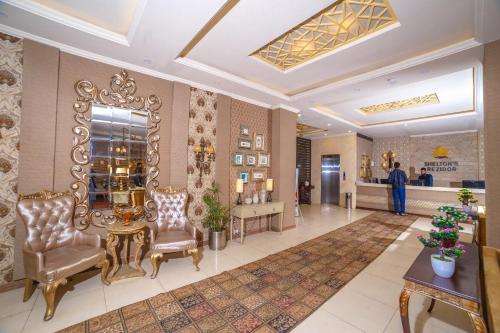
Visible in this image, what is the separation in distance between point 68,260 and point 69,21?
2.78 m

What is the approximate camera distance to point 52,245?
259cm

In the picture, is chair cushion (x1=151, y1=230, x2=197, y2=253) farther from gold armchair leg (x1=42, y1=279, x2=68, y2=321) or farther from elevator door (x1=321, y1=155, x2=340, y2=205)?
elevator door (x1=321, y1=155, x2=340, y2=205)

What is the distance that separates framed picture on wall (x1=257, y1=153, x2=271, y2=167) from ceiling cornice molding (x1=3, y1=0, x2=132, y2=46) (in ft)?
10.9

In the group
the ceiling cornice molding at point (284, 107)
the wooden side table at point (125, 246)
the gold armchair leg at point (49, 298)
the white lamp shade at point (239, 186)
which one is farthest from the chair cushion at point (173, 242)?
the ceiling cornice molding at point (284, 107)

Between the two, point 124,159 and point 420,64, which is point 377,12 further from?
point 124,159

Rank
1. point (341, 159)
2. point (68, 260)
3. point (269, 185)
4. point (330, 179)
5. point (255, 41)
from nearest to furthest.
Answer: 1. point (68, 260)
2. point (255, 41)
3. point (269, 185)
4. point (341, 159)
5. point (330, 179)

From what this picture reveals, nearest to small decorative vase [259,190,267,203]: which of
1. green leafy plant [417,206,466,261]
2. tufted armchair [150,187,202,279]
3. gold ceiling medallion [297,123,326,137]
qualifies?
tufted armchair [150,187,202,279]

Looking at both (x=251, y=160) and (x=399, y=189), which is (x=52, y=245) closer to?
(x=251, y=160)

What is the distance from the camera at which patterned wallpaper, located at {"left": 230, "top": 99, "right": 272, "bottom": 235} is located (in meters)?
4.71

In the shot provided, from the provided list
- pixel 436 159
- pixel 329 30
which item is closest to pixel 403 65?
pixel 329 30

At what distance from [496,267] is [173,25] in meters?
4.03

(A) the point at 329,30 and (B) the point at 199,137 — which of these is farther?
(B) the point at 199,137

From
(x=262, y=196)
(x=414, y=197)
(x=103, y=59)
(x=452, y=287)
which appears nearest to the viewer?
(x=452, y=287)

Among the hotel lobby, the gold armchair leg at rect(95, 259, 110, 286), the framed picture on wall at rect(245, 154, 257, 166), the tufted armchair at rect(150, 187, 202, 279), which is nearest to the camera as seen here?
the hotel lobby
